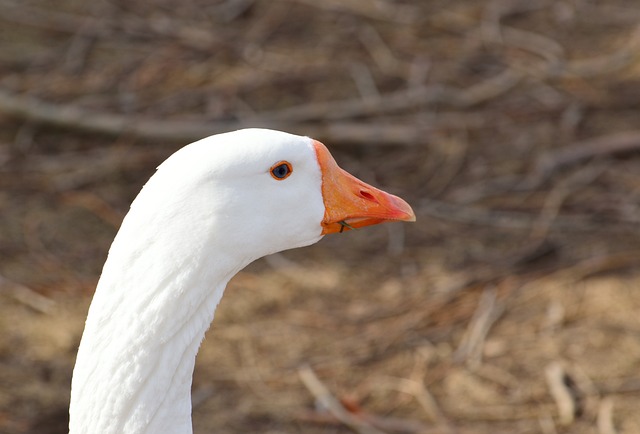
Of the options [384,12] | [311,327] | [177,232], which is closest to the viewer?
[177,232]

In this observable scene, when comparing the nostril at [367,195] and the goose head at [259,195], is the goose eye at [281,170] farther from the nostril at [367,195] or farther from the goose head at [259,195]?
the nostril at [367,195]

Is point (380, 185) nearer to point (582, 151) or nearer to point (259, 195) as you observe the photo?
point (582, 151)

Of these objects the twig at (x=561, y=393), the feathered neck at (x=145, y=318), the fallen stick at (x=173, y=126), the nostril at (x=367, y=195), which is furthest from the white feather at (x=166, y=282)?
the fallen stick at (x=173, y=126)

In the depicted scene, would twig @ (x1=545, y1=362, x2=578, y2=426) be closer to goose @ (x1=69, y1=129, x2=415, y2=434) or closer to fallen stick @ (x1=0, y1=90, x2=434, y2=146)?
fallen stick @ (x1=0, y1=90, x2=434, y2=146)

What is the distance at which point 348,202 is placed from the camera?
9.20ft

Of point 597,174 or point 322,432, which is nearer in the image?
point 322,432

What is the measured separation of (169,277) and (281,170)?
448 mm

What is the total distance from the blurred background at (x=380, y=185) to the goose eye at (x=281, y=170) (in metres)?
2.07

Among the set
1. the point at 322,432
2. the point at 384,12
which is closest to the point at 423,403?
the point at 322,432

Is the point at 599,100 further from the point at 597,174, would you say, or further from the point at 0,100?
the point at 0,100

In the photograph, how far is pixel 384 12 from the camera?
810cm

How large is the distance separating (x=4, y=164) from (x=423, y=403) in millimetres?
3157

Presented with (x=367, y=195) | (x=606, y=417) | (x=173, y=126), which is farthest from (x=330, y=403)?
(x=173, y=126)

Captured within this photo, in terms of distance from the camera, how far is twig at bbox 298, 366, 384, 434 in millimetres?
4383
